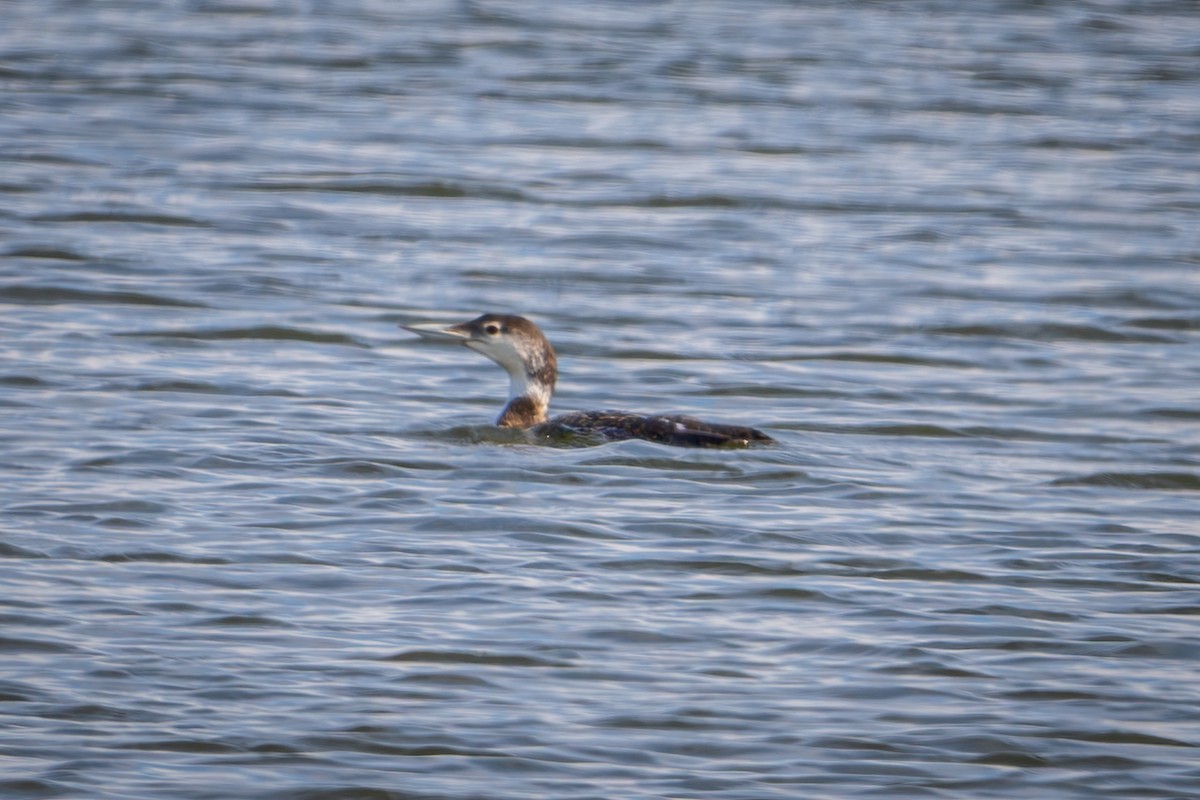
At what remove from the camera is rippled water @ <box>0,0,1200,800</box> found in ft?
21.7

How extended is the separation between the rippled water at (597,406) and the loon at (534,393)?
0.57ft

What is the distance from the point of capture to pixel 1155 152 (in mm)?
18609

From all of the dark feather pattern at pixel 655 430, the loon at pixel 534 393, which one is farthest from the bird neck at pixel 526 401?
the dark feather pattern at pixel 655 430

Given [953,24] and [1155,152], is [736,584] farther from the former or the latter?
[953,24]

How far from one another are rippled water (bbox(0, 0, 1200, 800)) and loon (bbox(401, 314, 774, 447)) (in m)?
0.18

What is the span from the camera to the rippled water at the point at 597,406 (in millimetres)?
6621

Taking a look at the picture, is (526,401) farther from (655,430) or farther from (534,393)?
(655,430)

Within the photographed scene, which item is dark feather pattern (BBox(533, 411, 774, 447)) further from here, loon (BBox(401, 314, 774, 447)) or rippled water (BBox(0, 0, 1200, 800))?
rippled water (BBox(0, 0, 1200, 800))

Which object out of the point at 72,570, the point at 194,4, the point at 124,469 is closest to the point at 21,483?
the point at 124,469

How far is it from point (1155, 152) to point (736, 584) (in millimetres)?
11566

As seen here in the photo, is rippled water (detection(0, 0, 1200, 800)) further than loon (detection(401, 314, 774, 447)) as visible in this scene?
No

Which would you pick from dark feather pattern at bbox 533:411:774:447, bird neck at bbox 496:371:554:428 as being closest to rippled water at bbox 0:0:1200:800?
dark feather pattern at bbox 533:411:774:447

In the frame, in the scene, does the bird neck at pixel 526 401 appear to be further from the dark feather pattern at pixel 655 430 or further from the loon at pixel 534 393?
the dark feather pattern at pixel 655 430

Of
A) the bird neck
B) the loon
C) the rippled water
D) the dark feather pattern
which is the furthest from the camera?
the bird neck
